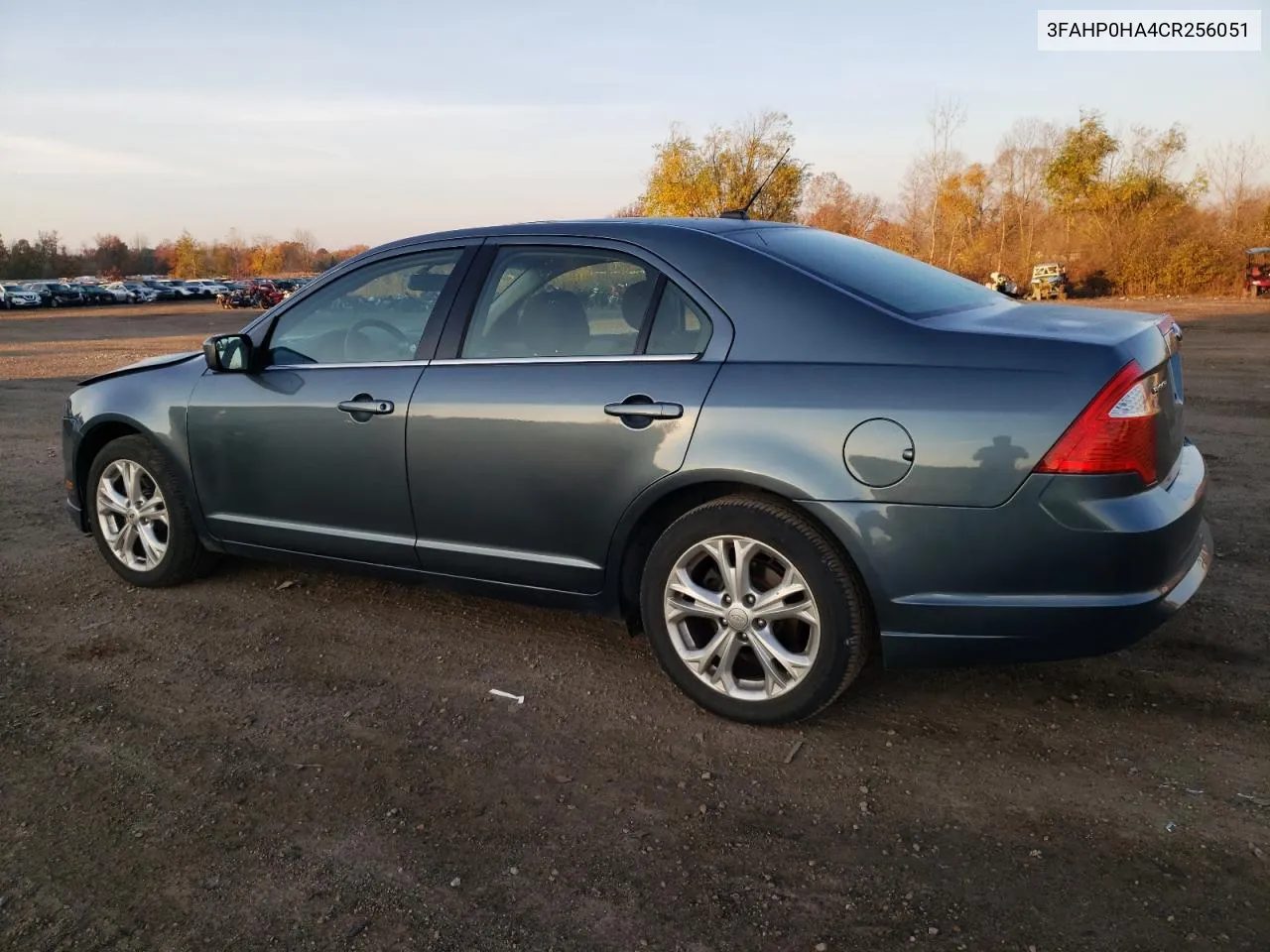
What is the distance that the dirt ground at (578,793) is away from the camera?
2324 mm

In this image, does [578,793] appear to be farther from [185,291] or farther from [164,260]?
[164,260]

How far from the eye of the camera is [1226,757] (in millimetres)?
2955

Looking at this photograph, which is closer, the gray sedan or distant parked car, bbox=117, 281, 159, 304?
the gray sedan

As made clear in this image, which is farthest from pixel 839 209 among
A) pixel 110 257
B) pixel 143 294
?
pixel 110 257

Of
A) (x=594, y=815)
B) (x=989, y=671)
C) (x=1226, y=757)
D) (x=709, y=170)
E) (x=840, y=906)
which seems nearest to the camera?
(x=840, y=906)

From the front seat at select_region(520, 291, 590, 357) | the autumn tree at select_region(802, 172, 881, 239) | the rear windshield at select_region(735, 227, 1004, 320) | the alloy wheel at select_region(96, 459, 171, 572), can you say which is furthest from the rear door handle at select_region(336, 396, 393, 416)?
the autumn tree at select_region(802, 172, 881, 239)

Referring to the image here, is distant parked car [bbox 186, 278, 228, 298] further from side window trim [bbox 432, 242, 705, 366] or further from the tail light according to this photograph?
the tail light

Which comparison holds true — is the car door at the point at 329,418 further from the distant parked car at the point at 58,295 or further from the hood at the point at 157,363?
the distant parked car at the point at 58,295

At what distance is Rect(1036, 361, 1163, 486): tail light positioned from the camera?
2705 millimetres

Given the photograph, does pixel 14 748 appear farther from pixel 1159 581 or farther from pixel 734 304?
pixel 1159 581

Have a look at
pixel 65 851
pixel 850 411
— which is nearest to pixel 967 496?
pixel 850 411

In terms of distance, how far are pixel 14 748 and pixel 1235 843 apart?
3686mm

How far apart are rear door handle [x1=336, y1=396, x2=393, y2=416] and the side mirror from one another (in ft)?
2.11

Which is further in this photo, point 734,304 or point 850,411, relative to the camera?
point 734,304
